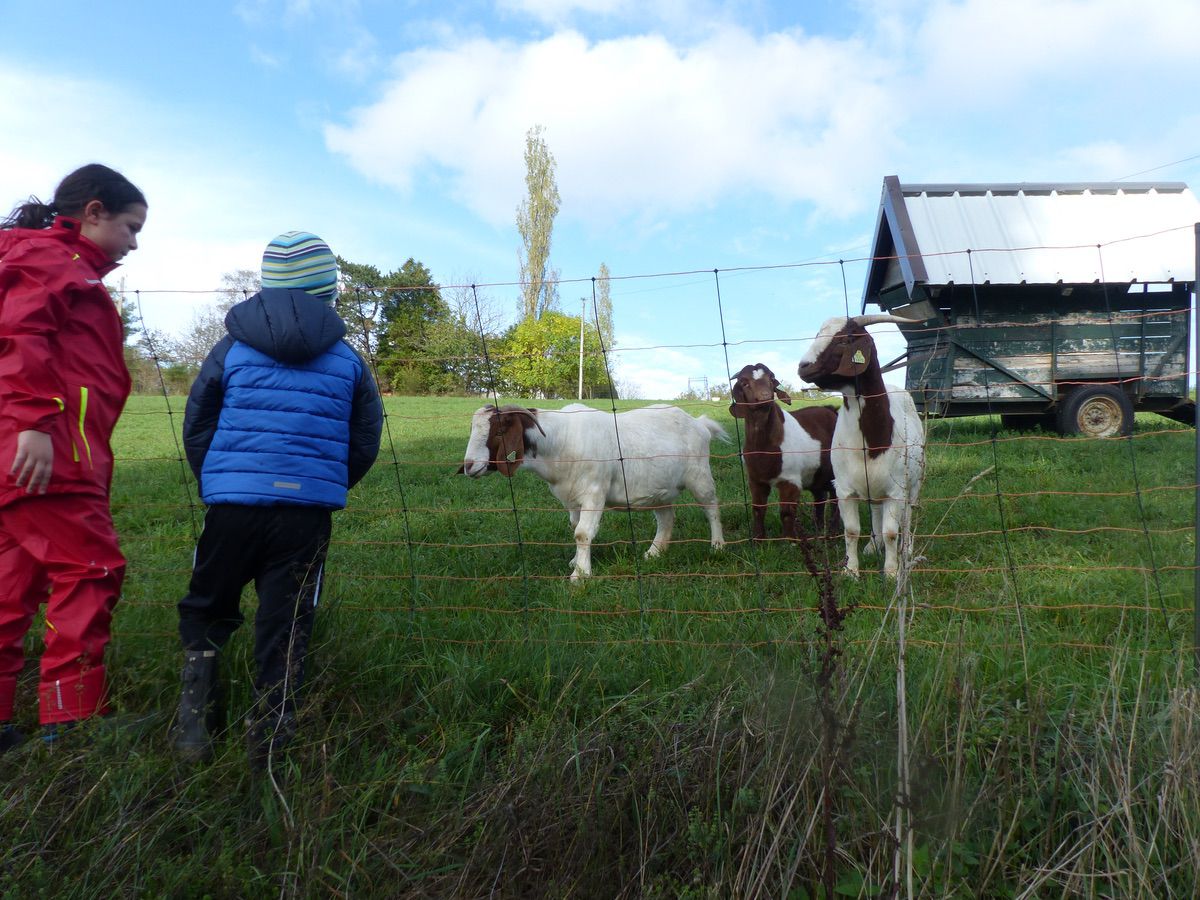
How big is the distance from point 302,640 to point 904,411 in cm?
439

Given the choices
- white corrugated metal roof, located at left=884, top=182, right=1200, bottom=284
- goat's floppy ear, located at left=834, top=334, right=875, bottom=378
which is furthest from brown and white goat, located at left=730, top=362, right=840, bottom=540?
white corrugated metal roof, located at left=884, top=182, right=1200, bottom=284

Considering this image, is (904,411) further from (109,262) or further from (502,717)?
(109,262)

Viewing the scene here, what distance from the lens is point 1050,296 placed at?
33.1ft

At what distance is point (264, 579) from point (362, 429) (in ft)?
2.08

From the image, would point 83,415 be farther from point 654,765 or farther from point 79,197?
point 654,765

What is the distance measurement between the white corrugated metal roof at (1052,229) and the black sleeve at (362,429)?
858 centimetres

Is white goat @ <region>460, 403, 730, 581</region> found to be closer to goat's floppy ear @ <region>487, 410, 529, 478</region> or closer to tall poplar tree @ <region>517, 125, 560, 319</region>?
goat's floppy ear @ <region>487, 410, 529, 478</region>

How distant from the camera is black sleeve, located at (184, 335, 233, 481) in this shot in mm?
2633

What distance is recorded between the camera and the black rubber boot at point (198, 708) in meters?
2.42

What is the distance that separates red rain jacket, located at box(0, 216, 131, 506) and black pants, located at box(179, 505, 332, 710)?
0.47 metres

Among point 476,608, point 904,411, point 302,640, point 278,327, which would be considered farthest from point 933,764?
point 904,411

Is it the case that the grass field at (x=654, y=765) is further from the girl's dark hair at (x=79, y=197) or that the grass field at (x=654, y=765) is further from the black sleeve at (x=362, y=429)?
the girl's dark hair at (x=79, y=197)

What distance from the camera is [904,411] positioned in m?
5.46

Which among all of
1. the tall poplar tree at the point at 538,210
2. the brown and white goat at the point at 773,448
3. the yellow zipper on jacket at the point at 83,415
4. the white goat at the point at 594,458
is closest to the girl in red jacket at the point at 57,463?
the yellow zipper on jacket at the point at 83,415
